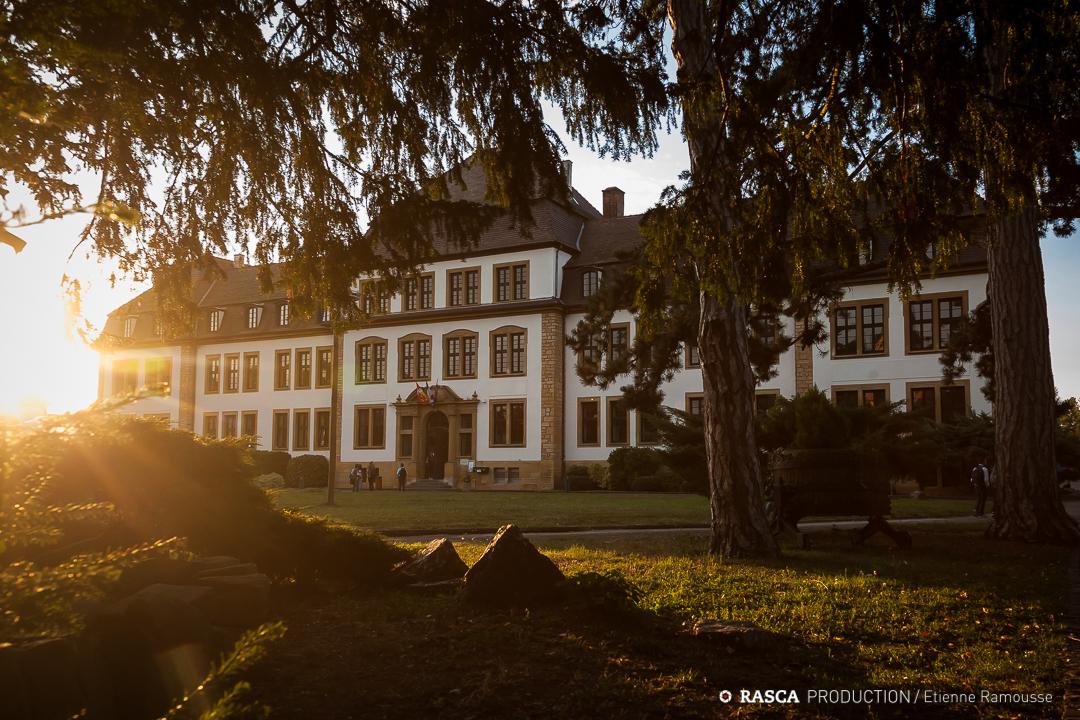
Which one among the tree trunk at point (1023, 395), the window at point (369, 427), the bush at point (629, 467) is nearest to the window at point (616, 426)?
the bush at point (629, 467)

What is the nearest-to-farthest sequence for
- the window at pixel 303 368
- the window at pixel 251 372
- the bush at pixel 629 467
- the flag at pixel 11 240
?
the flag at pixel 11 240, the bush at pixel 629 467, the window at pixel 303 368, the window at pixel 251 372

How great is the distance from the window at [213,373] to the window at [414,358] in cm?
1262

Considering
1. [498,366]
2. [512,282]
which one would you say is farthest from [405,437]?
[512,282]

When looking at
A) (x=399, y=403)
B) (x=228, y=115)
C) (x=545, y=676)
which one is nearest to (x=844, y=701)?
(x=545, y=676)

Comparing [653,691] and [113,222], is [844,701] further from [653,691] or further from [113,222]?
[113,222]

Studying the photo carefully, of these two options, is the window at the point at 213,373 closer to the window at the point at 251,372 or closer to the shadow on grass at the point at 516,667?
the window at the point at 251,372

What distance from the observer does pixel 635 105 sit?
21.1 ft

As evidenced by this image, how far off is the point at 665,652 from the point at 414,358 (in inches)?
1590

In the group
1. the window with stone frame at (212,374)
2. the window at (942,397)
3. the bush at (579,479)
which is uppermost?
the window with stone frame at (212,374)

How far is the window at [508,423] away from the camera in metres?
40.5

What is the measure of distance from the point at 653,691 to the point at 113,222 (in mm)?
6730

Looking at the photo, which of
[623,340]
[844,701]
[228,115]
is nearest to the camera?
[844,701]

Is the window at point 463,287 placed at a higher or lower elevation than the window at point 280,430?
higher

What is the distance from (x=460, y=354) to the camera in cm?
4291
